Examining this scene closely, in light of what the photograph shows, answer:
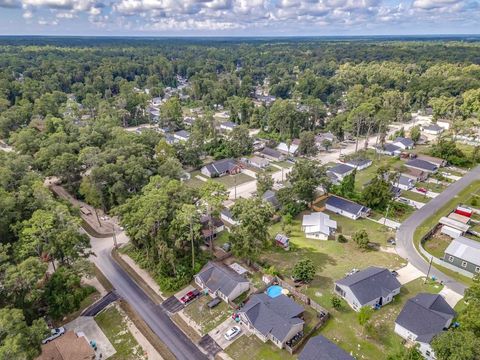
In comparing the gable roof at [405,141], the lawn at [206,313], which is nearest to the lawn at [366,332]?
the lawn at [206,313]

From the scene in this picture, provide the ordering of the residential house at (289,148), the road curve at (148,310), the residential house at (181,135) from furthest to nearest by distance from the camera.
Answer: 1. the residential house at (181,135)
2. the residential house at (289,148)
3. the road curve at (148,310)

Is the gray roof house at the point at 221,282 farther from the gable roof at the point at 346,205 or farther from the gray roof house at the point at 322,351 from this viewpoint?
the gable roof at the point at 346,205

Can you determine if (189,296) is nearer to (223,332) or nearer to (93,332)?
(223,332)

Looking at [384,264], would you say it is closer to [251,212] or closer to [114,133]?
[251,212]

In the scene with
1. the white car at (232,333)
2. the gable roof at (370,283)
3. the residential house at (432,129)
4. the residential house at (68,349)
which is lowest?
the residential house at (432,129)

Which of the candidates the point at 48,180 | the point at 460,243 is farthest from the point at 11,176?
the point at 460,243

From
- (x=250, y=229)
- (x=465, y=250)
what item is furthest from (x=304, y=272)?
(x=465, y=250)
